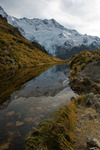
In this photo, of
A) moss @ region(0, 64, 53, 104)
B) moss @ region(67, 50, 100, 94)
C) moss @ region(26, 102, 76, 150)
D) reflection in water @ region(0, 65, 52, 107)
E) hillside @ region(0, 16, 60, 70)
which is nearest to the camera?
moss @ region(26, 102, 76, 150)

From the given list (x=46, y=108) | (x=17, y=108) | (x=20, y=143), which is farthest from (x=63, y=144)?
(x=17, y=108)

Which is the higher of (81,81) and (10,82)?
(81,81)

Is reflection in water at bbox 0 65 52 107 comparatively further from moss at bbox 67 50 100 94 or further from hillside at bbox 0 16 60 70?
hillside at bbox 0 16 60 70

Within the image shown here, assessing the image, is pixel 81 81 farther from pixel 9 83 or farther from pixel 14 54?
pixel 14 54

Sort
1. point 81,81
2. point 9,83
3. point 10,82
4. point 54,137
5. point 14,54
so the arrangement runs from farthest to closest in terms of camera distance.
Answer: point 14,54 < point 10,82 < point 9,83 < point 81,81 < point 54,137

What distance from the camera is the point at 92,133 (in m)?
5.68

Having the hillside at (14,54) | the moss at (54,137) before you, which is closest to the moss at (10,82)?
the moss at (54,137)

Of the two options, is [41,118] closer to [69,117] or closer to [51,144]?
[69,117]

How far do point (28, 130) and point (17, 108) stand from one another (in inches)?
149

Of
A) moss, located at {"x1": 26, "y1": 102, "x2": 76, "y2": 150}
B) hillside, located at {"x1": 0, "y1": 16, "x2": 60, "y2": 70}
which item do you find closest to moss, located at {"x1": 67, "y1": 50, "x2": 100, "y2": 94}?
moss, located at {"x1": 26, "y1": 102, "x2": 76, "y2": 150}

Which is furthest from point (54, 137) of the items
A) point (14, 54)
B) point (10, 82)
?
point (14, 54)

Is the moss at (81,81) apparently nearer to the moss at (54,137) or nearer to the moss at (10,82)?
the moss at (54,137)

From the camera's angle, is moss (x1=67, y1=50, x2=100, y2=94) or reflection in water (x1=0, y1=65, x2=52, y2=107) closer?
reflection in water (x1=0, y1=65, x2=52, y2=107)

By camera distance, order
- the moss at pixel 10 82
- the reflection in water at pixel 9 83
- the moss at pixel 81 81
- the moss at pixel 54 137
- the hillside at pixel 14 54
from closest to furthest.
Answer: the moss at pixel 54 137 → the reflection in water at pixel 9 83 → the moss at pixel 10 82 → the moss at pixel 81 81 → the hillside at pixel 14 54
